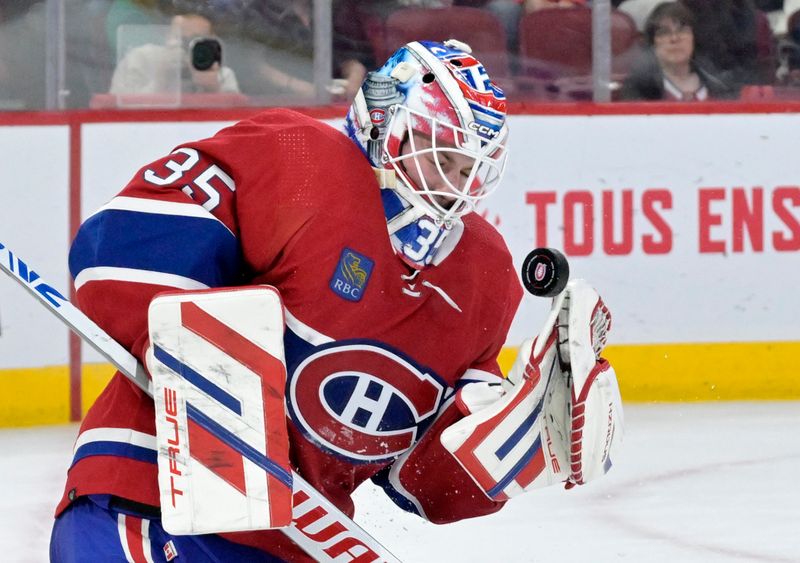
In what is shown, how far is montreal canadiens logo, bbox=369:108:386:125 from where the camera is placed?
1.78 meters

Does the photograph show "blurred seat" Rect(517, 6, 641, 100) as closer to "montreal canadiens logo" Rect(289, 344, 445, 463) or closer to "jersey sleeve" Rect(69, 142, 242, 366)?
"montreal canadiens logo" Rect(289, 344, 445, 463)

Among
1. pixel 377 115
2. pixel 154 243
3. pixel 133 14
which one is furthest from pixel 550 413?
pixel 133 14

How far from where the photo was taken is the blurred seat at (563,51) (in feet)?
15.0

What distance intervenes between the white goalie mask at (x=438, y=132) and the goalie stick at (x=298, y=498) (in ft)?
1.24

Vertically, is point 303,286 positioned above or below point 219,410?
above

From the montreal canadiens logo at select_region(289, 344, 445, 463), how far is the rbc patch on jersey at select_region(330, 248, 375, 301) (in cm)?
6

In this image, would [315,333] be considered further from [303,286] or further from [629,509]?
[629,509]

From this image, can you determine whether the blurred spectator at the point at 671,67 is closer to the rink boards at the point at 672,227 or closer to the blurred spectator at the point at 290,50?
the rink boards at the point at 672,227

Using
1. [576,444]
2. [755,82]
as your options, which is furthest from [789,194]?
[576,444]

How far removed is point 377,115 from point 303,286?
248mm

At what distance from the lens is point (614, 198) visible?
14.6 feet

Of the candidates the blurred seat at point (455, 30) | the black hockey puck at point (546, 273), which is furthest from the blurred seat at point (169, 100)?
the black hockey puck at point (546, 273)

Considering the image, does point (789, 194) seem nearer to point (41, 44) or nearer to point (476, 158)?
point (41, 44)

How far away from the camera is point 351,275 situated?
1700 mm
